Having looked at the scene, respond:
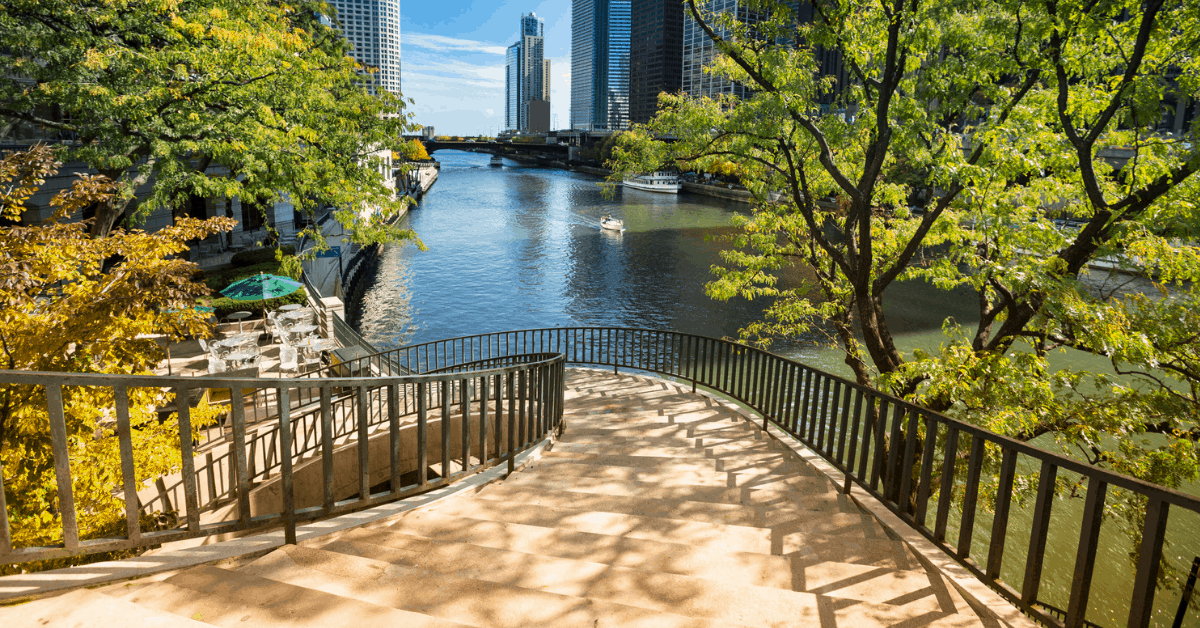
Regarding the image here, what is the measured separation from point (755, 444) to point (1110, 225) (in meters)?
4.22

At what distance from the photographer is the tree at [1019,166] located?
5918mm

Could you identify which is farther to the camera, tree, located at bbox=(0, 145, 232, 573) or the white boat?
the white boat

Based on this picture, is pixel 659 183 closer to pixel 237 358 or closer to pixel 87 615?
pixel 237 358

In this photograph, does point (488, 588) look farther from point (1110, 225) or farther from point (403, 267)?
point (403, 267)

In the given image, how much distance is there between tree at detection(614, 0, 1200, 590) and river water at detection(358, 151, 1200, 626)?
5331 millimetres

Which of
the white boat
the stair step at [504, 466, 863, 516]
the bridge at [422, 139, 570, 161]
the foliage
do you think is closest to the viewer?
the stair step at [504, 466, 863, 516]

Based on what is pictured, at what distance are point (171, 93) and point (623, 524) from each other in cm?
1243

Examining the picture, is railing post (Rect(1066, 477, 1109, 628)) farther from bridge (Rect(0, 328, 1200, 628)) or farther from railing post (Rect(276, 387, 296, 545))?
railing post (Rect(276, 387, 296, 545))

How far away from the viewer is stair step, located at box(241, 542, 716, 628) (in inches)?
107

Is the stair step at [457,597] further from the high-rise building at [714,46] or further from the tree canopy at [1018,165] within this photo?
the high-rise building at [714,46]

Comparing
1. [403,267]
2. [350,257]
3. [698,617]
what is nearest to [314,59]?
[698,617]

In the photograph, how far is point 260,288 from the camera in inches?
599

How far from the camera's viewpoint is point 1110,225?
6523mm

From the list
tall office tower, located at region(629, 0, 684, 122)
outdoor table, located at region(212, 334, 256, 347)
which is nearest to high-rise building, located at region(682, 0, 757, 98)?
outdoor table, located at region(212, 334, 256, 347)
